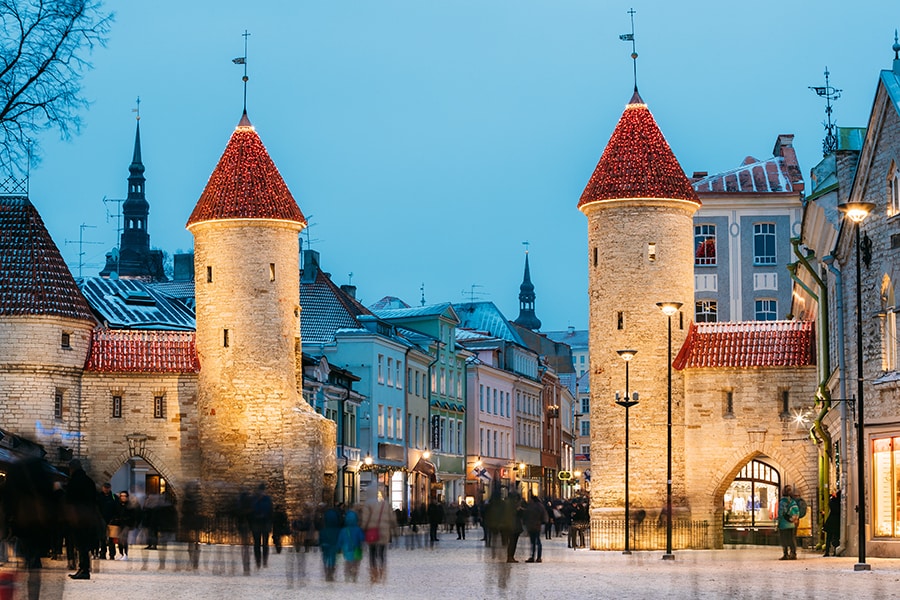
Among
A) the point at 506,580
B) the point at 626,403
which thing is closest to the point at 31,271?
the point at 626,403

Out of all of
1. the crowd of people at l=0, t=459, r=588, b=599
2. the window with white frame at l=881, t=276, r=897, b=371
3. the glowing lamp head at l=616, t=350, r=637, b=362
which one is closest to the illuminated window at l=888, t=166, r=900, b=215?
the window with white frame at l=881, t=276, r=897, b=371

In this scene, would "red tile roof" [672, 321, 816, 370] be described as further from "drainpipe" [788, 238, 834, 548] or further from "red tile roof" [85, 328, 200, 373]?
"red tile roof" [85, 328, 200, 373]

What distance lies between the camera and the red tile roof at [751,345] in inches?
1844

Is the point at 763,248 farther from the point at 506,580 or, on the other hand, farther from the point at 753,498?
the point at 506,580

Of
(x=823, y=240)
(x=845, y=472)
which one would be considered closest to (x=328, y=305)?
(x=823, y=240)

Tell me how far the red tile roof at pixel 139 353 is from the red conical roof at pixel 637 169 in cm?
1299

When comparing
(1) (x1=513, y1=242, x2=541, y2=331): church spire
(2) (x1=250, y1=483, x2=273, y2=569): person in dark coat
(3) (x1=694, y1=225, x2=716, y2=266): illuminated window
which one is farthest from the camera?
(1) (x1=513, y1=242, x2=541, y2=331): church spire

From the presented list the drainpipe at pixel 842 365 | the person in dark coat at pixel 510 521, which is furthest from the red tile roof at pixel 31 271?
the drainpipe at pixel 842 365

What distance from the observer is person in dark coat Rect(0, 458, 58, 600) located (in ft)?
55.2

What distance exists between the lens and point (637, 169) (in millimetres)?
49625

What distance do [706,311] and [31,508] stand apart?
48262 mm

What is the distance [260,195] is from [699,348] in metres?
14.1

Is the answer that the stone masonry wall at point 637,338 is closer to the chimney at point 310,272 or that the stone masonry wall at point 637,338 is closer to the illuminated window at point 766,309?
the illuminated window at point 766,309

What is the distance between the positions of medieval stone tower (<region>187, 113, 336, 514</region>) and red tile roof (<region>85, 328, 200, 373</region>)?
590 millimetres
